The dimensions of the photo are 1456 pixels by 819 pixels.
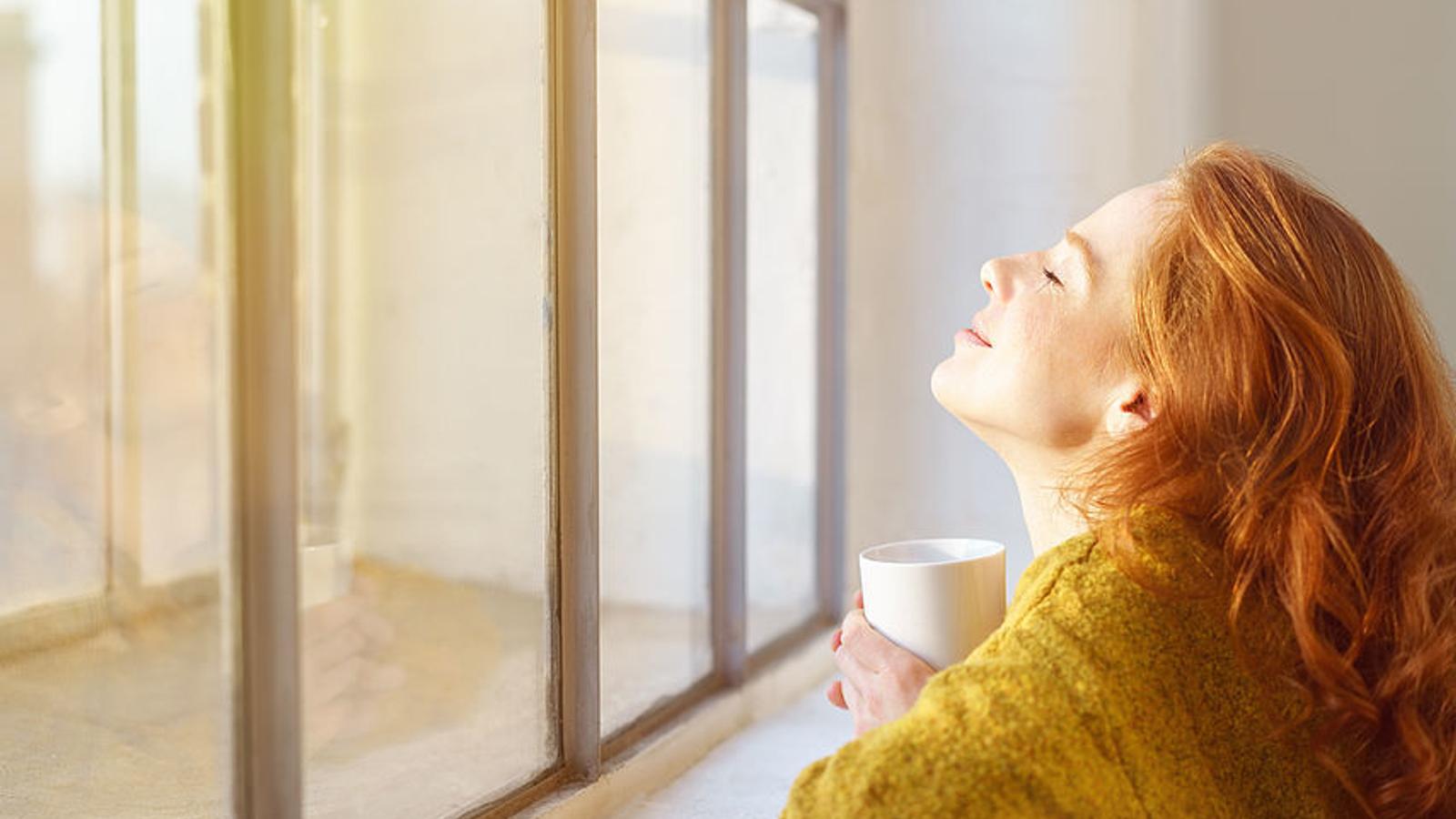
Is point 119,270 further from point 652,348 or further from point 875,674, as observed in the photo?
point 875,674

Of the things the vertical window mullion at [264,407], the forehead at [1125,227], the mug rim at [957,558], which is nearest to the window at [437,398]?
the vertical window mullion at [264,407]

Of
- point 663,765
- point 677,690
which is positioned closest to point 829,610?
point 677,690

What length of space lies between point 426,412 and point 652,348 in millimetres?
748

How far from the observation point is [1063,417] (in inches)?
37.7

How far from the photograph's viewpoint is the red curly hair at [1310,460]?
813mm

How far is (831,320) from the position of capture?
179 centimetres

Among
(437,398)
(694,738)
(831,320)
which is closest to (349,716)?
(694,738)

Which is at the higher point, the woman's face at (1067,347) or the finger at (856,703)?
the woman's face at (1067,347)

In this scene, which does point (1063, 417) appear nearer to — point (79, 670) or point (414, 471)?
point (79, 670)

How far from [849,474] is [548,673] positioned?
0.69 m

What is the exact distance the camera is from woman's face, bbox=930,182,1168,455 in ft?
3.12

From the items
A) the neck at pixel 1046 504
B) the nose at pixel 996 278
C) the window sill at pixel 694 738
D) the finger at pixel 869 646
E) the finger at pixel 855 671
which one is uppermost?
the nose at pixel 996 278

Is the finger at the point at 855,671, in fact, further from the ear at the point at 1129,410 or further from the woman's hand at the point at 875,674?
the ear at the point at 1129,410

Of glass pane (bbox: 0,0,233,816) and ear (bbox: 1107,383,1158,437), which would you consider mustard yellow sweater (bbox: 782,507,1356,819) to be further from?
glass pane (bbox: 0,0,233,816)
